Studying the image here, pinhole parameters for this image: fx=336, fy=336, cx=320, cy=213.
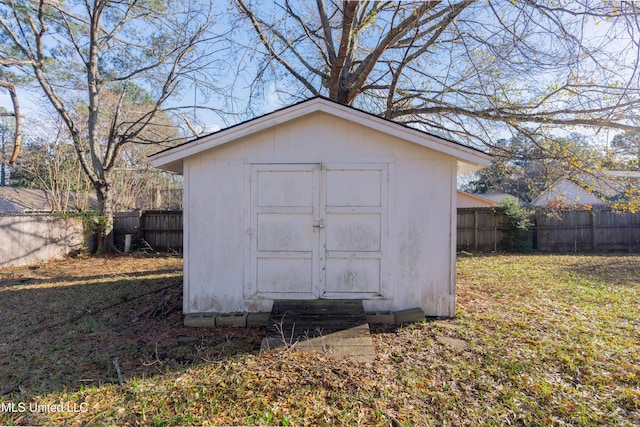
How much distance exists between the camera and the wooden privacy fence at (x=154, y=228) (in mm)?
12953

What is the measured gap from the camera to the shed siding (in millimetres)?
4941

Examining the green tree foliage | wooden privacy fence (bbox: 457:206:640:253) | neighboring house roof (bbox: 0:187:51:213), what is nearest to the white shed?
the green tree foliage

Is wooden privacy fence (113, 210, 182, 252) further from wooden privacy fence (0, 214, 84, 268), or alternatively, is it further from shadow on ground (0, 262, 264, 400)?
shadow on ground (0, 262, 264, 400)

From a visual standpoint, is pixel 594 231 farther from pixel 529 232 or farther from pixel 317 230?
pixel 317 230

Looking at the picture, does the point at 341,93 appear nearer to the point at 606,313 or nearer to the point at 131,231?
the point at 606,313

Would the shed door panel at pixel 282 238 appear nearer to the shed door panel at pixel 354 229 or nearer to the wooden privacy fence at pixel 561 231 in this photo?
the shed door panel at pixel 354 229

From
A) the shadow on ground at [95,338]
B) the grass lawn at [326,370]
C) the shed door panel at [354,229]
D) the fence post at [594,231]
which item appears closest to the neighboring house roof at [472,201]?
the fence post at [594,231]

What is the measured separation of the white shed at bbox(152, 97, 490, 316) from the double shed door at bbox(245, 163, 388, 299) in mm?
15

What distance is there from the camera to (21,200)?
67.3 ft

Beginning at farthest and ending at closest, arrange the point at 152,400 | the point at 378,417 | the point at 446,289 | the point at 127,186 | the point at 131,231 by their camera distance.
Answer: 1. the point at 127,186
2. the point at 131,231
3. the point at 446,289
4. the point at 152,400
5. the point at 378,417

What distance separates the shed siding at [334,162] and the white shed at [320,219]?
0.05ft

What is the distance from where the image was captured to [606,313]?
17.6ft

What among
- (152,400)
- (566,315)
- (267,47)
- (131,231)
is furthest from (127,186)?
(566,315)

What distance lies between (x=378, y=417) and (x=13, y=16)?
49.5 ft
